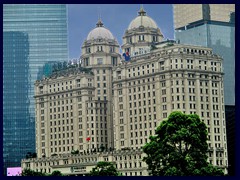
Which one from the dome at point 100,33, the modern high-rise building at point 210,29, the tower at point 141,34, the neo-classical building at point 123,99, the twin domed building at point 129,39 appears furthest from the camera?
the dome at point 100,33

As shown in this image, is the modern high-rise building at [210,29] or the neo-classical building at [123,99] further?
the modern high-rise building at [210,29]

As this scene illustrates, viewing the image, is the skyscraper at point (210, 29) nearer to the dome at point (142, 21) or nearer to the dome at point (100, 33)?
the dome at point (142, 21)

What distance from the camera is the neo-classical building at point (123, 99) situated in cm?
7662

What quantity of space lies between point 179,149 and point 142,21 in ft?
140

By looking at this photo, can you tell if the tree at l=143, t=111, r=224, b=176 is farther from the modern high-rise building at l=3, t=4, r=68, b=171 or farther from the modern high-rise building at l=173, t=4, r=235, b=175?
the modern high-rise building at l=3, t=4, r=68, b=171

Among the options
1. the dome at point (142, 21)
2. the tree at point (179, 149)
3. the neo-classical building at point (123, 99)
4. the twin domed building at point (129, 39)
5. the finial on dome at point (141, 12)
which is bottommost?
the tree at point (179, 149)

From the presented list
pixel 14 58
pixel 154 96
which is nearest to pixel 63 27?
pixel 14 58

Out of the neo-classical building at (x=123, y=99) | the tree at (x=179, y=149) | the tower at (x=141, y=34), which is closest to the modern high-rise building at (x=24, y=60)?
the neo-classical building at (x=123, y=99)

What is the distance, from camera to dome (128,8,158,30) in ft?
296

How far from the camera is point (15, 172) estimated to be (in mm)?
90312

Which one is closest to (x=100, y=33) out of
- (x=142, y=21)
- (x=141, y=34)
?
(x=142, y=21)

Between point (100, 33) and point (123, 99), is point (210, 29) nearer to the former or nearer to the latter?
point (123, 99)

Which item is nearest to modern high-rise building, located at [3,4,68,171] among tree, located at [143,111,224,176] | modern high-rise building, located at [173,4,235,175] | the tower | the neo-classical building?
the neo-classical building

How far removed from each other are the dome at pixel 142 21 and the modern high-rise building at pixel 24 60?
12979 millimetres
